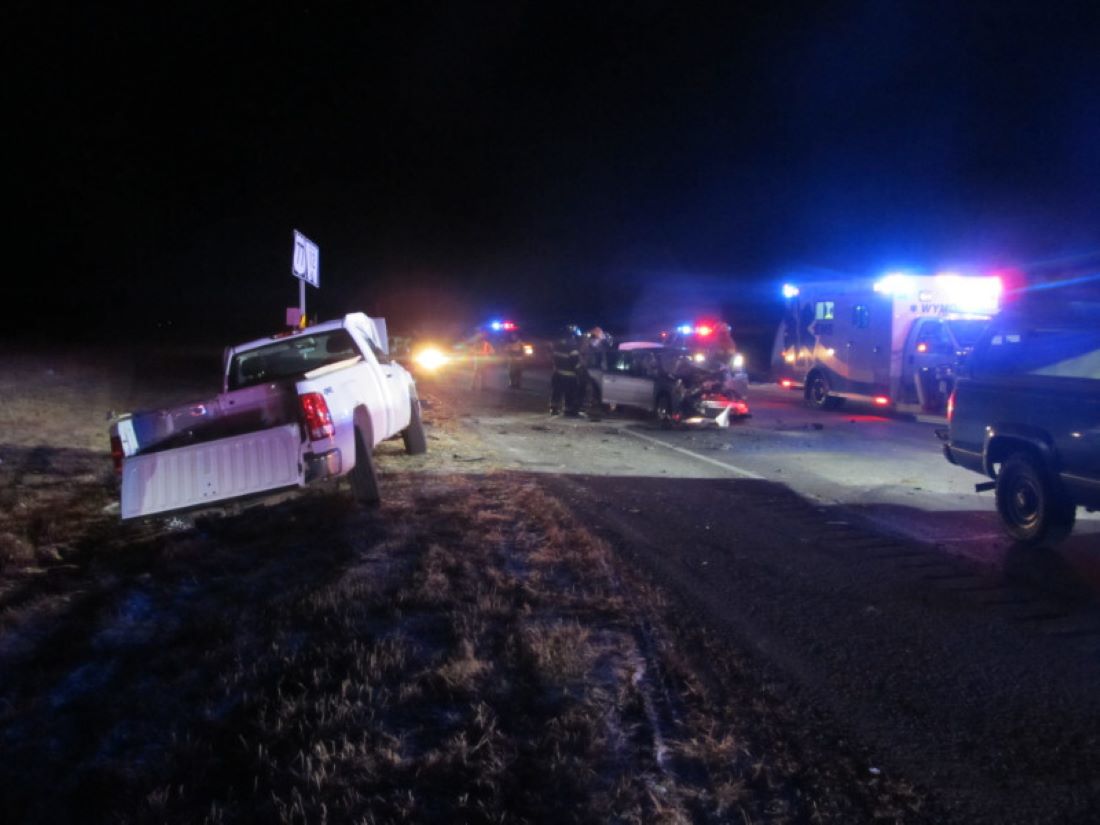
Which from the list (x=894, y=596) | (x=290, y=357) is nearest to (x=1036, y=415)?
(x=894, y=596)

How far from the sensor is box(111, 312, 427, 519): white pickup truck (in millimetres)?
7238

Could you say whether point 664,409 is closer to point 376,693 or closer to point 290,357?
point 290,357

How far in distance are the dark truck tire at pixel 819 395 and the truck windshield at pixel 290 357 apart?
1322 cm

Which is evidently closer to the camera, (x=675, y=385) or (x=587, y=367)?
(x=675, y=385)

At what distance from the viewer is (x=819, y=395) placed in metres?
21.1

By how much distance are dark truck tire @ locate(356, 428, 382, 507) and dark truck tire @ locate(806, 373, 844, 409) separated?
14490 millimetres

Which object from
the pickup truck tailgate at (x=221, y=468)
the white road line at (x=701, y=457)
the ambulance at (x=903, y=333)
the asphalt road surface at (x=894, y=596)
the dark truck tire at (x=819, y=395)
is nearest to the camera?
the asphalt road surface at (x=894, y=596)

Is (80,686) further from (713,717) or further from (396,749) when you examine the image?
(713,717)

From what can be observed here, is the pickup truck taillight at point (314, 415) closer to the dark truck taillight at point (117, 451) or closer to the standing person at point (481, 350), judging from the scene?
the dark truck taillight at point (117, 451)

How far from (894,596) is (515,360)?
1918 cm

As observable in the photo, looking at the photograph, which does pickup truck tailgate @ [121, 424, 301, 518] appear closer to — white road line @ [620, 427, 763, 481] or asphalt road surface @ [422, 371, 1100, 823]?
asphalt road surface @ [422, 371, 1100, 823]

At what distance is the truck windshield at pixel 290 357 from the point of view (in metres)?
10.1

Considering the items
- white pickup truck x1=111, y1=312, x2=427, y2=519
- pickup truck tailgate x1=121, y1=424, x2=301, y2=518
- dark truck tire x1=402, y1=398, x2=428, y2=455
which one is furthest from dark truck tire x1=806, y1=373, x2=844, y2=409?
pickup truck tailgate x1=121, y1=424, x2=301, y2=518

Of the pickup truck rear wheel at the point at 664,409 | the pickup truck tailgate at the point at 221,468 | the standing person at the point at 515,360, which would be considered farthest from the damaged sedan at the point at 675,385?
the pickup truck tailgate at the point at 221,468
